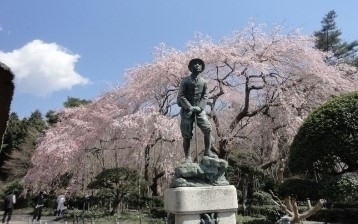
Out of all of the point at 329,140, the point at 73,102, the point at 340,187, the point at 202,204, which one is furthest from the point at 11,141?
the point at 340,187

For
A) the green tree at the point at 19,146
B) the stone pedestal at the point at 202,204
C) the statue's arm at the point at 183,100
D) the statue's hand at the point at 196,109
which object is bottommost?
the stone pedestal at the point at 202,204

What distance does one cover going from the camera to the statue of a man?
875 centimetres

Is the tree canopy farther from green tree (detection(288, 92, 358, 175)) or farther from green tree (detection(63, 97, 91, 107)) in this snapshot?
green tree (detection(63, 97, 91, 107))

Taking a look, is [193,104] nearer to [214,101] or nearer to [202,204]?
[202,204]

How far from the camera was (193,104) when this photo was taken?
891 cm

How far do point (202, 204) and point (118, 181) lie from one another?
9.67 metres

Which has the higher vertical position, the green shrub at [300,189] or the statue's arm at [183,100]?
the statue's arm at [183,100]

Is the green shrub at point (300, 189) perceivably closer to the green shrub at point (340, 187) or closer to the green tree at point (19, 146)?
the green shrub at point (340, 187)

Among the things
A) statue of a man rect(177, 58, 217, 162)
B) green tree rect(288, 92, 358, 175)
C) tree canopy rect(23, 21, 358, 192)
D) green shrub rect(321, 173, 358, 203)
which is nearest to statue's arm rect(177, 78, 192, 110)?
statue of a man rect(177, 58, 217, 162)

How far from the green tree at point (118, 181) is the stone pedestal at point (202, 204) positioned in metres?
8.77

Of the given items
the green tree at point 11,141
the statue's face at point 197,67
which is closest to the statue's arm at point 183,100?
the statue's face at point 197,67

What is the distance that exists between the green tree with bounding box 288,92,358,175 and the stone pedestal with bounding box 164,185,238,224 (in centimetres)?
392

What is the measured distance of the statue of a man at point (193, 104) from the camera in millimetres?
8750

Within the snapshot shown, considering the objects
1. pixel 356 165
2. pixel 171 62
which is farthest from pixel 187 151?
pixel 171 62
